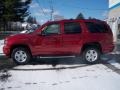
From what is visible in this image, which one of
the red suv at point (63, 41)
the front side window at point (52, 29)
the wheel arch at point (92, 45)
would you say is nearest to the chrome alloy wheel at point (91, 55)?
the red suv at point (63, 41)

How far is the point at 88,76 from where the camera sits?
9.88 meters

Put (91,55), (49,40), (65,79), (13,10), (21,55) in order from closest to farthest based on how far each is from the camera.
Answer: (65,79) < (49,40) < (21,55) < (91,55) < (13,10)

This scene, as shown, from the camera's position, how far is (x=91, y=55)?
12.6m

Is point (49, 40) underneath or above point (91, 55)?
above

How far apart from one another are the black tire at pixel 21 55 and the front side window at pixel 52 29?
3.66ft

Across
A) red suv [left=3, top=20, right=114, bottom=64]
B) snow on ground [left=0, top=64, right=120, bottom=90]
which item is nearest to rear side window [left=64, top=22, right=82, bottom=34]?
red suv [left=3, top=20, right=114, bottom=64]

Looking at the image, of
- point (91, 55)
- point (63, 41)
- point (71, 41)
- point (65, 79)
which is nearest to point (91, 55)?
point (91, 55)

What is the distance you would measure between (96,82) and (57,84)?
114 centimetres

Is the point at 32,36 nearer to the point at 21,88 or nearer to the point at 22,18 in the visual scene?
the point at 21,88

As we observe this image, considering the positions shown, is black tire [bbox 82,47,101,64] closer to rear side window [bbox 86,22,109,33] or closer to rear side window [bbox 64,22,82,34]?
rear side window [bbox 86,22,109,33]

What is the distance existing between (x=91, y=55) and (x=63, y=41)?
132cm

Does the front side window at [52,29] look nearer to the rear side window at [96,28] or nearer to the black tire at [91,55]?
the rear side window at [96,28]

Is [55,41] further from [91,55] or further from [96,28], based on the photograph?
[96,28]

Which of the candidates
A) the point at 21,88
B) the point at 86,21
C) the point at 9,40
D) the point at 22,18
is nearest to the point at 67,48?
the point at 86,21
